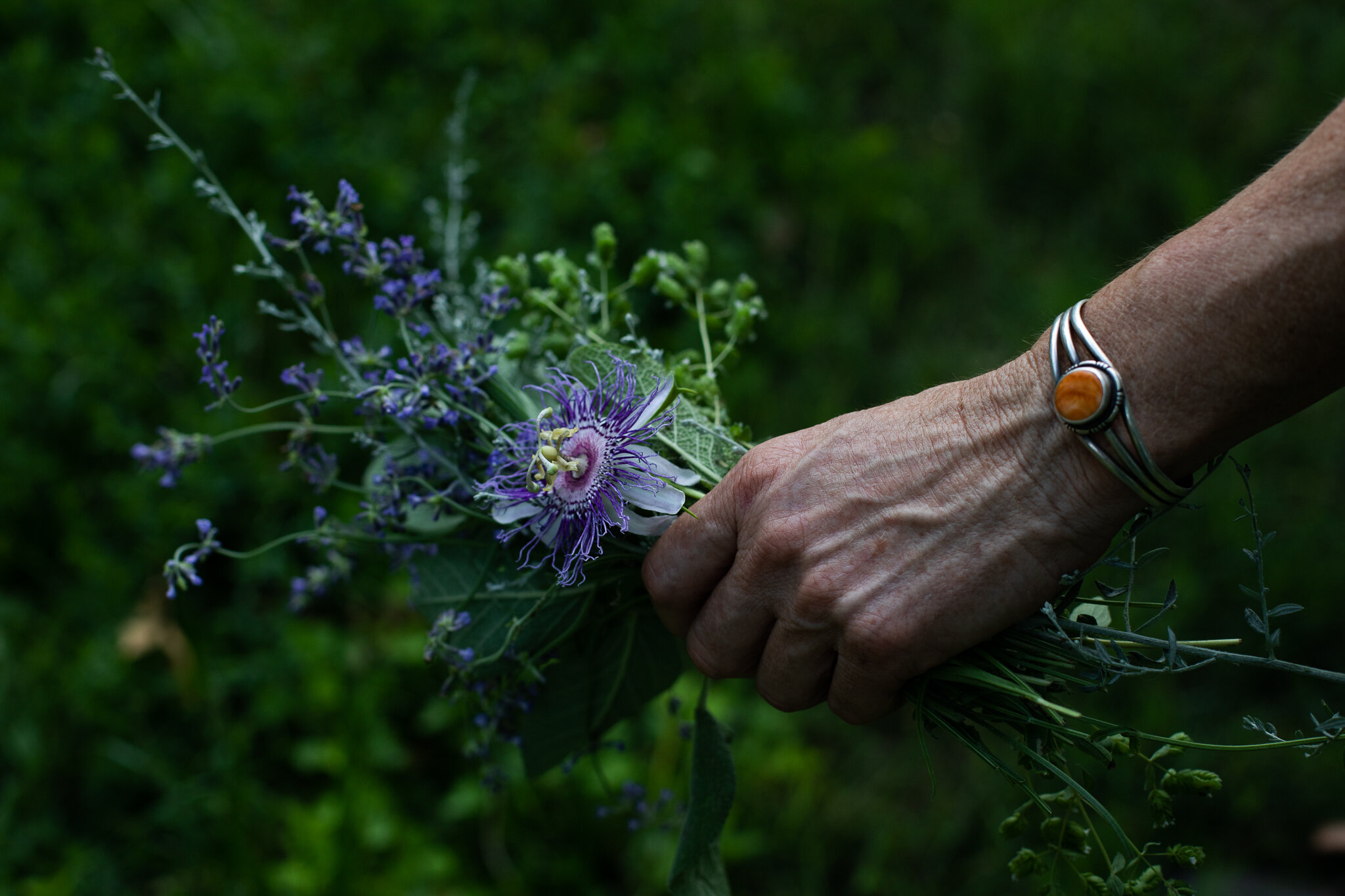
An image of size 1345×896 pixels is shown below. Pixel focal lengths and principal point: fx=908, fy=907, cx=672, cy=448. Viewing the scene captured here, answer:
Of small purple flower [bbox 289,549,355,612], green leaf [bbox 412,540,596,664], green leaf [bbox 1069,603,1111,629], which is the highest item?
small purple flower [bbox 289,549,355,612]

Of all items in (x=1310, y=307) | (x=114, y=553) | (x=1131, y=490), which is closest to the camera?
(x=1310, y=307)

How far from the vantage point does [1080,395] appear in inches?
40.6

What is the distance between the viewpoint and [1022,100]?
3.40 m

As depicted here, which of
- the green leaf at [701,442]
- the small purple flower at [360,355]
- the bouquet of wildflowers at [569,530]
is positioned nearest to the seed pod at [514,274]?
the bouquet of wildflowers at [569,530]

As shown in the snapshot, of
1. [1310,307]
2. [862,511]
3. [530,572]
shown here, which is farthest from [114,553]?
[1310,307]

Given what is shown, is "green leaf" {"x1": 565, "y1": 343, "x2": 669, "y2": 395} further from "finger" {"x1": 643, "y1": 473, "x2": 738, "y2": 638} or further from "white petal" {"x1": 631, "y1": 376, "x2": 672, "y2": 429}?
"finger" {"x1": 643, "y1": 473, "x2": 738, "y2": 638}

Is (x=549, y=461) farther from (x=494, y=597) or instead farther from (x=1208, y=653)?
(x=1208, y=653)

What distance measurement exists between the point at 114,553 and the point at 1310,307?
274 cm

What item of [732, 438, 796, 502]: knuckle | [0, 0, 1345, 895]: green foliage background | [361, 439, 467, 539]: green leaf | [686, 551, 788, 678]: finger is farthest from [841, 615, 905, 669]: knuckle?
[0, 0, 1345, 895]: green foliage background

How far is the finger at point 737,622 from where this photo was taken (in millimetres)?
1203

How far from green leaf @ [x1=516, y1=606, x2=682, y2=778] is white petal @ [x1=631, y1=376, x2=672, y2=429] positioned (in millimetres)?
359

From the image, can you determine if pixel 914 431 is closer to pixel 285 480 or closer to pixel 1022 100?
pixel 285 480

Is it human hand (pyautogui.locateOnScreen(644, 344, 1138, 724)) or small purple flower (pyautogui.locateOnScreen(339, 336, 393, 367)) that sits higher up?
small purple flower (pyautogui.locateOnScreen(339, 336, 393, 367))

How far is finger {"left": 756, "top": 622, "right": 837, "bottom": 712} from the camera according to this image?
1209 millimetres
